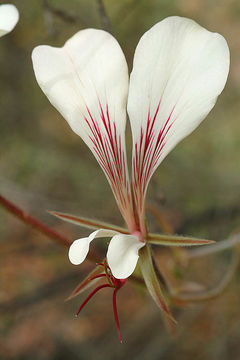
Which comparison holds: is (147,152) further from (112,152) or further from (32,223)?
(32,223)

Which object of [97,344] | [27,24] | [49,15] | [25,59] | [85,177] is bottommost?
[97,344]

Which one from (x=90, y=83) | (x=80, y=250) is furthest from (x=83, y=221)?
(x=90, y=83)

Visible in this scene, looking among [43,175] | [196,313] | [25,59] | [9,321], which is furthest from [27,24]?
[196,313]

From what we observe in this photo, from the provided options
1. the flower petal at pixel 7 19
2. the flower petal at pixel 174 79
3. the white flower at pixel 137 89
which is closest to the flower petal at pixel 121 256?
the white flower at pixel 137 89

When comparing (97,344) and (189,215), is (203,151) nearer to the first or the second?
(189,215)

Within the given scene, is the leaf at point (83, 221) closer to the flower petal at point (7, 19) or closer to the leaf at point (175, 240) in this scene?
the leaf at point (175, 240)
